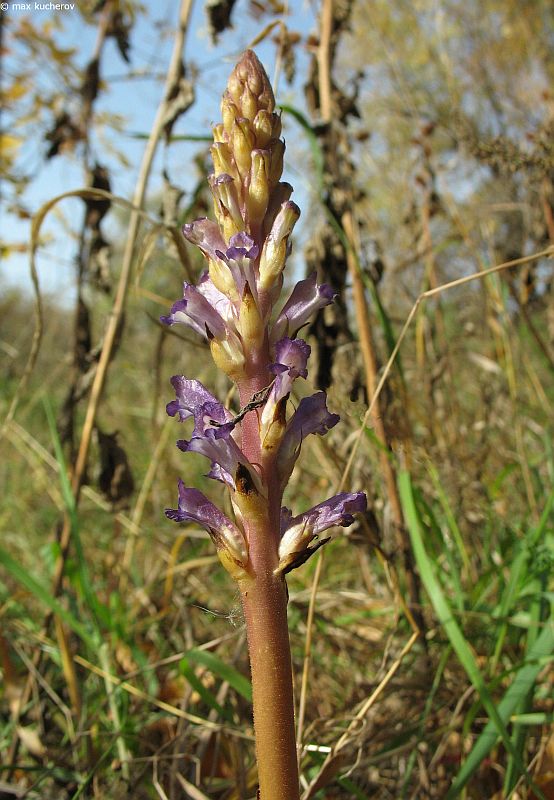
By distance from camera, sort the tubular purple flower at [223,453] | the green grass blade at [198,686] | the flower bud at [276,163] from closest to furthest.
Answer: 1. the tubular purple flower at [223,453]
2. the flower bud at [276,163]
3. the green grass blade at [198,686]

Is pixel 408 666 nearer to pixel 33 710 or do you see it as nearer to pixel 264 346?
pixel 33 710

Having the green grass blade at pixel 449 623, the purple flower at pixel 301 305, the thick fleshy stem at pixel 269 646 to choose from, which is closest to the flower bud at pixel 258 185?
the purple flower at pixel 301 305

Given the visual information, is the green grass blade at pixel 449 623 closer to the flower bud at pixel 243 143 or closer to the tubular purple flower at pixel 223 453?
the tubular purple flower at pixel 223 453

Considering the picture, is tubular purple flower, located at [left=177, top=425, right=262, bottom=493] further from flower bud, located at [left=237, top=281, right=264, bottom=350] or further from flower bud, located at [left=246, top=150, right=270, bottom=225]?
flower bud, located at [left=246, top=150, right=270, bottom=225]

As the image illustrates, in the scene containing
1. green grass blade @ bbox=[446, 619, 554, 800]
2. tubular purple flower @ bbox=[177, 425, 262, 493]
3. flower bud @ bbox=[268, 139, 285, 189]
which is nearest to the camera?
tubular purple flower @ bbox=[177, 425, 262, 493]

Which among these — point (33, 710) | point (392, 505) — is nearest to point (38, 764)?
point (33, 710)

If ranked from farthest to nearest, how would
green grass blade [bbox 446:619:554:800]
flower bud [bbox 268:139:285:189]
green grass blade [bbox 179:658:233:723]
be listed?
green grass blade [bbox 179:658:233:723] < green grass blade [bbox 446:619:554:800] < flower bud [bbox 268:139:285:189]

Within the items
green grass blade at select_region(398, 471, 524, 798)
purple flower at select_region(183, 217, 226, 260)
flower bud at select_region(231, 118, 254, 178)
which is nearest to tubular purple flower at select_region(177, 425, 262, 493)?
purple flower at select_region(183, 217, 226, 260)

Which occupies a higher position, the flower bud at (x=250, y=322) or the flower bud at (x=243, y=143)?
the flower bud at (x=243, y=143)

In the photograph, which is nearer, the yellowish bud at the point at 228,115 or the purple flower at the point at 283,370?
the purple flower at the point at 283,370
